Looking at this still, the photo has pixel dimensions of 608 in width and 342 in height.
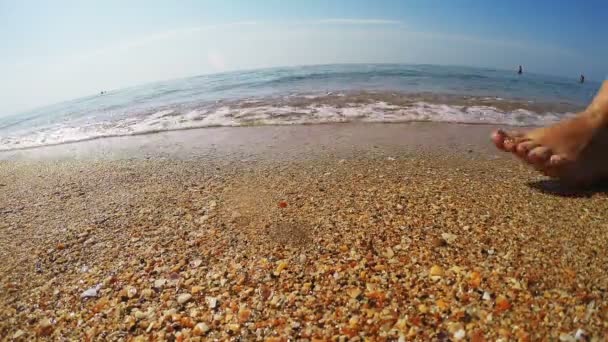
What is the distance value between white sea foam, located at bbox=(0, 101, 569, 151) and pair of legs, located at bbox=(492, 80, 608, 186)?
3872mm

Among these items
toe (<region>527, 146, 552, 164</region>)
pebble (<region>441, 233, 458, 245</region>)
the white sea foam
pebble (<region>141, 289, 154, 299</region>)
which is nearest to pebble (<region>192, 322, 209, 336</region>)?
pebble (<region>141, 289, 154, 299</region>)

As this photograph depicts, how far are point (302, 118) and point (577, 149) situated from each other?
17.7 feet

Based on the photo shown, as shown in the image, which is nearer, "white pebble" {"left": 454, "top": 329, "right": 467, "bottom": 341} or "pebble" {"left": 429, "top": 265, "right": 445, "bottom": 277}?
"white pebble" {"left": 454, "top": 329, "right": 467, "bottom": 341}

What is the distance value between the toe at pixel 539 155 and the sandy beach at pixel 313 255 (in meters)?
0.27

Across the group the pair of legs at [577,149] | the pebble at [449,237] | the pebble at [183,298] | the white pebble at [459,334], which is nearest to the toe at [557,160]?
the pair of legs at [577,149]

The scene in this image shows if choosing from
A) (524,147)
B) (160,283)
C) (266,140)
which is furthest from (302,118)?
(160,283)

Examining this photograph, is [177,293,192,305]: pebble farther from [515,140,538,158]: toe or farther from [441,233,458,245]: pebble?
[515,140,538,158]: toe

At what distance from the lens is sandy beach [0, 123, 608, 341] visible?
1501 millimetres

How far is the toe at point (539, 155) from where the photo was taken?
2.63 meters

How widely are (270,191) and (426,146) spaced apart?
8.16 feet

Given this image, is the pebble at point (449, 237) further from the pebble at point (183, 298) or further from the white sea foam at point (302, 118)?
the white sea foam at point (302, 118)

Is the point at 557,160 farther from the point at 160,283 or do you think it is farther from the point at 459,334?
the point at 160,283

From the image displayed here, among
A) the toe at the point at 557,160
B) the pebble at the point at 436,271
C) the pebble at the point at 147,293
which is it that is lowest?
the pebble at the point at 147,293

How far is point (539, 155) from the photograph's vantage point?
8.67 feet
